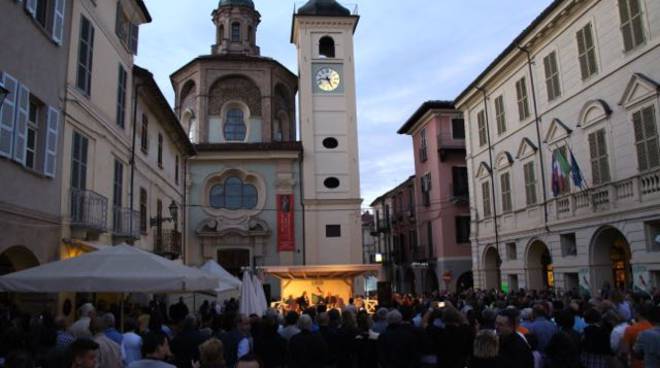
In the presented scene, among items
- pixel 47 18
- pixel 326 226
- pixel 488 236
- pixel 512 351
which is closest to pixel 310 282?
pixel 488 236

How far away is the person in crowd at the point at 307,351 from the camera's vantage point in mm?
7621

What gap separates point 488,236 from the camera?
93.4 feet

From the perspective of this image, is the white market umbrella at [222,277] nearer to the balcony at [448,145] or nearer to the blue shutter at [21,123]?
the blue shutter at [21,123]

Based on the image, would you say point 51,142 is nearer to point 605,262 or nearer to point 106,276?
point 106,276

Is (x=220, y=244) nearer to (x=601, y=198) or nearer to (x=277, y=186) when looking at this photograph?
(x=277, y=186)

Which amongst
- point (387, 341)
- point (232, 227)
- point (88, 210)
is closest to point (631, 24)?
point (387, 341)

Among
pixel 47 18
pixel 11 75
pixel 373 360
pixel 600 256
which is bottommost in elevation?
pixel 373 360

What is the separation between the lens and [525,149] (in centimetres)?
2433

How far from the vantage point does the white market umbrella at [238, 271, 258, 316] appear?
49.1ft

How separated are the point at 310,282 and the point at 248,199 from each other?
12.8 metres

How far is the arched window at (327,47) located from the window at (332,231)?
11.8 m

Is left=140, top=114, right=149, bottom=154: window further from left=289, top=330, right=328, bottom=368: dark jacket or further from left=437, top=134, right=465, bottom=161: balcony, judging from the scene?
left=437, top=134, right=465, bottom=161: balcony

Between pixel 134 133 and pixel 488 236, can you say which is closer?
pixel 134 133

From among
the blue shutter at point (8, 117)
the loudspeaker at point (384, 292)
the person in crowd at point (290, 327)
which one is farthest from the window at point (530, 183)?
the blue shutter at point (8, 117)
